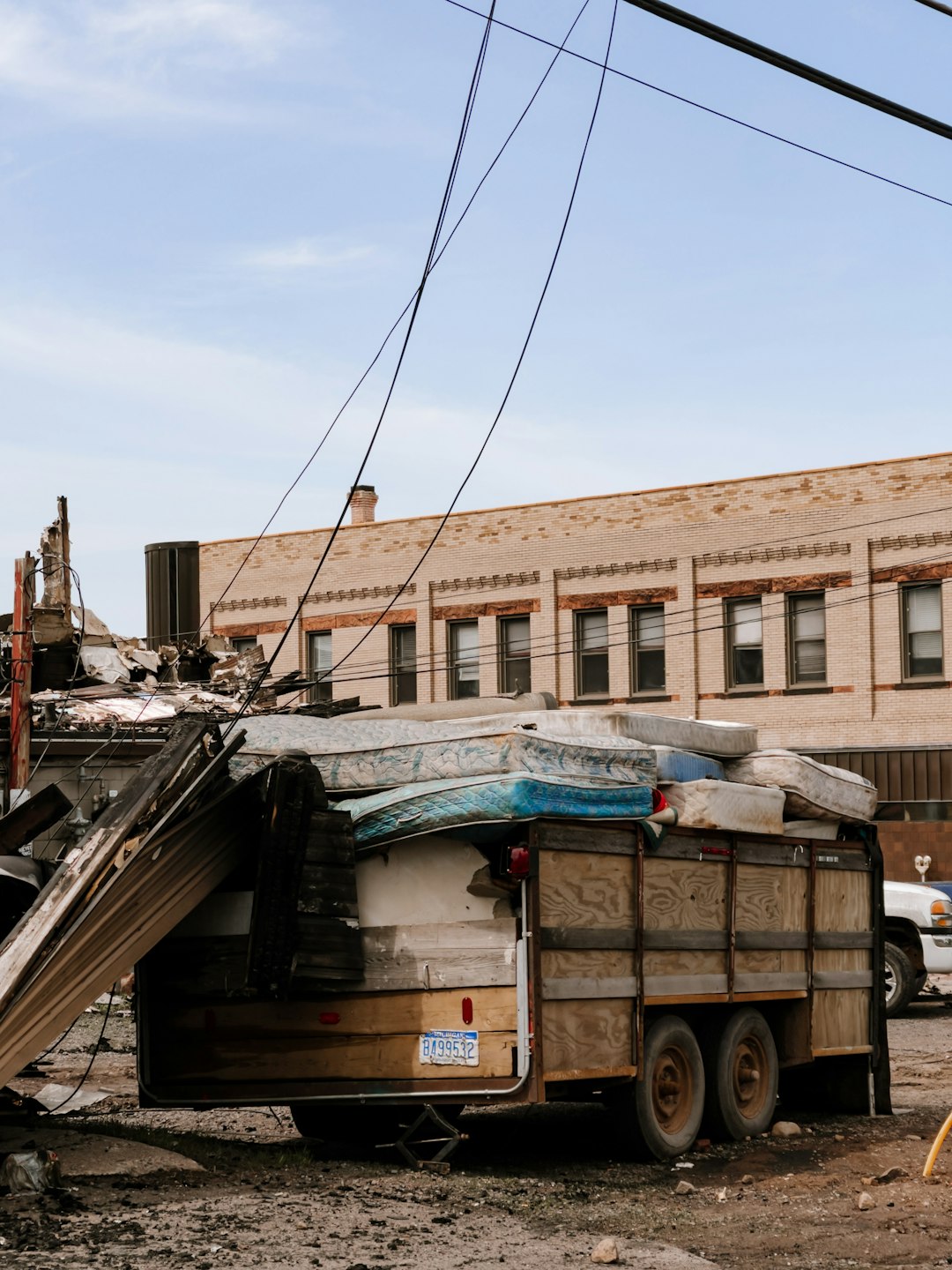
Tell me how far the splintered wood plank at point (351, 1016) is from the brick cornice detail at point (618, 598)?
2462 centimetres

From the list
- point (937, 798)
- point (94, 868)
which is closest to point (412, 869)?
point (94, 868)

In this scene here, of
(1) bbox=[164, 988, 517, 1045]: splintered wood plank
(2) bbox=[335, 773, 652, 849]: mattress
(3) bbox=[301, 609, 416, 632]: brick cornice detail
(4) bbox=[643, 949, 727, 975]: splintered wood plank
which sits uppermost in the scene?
(3) bbox=[301, 609, 416, 632]: brick cornice detail

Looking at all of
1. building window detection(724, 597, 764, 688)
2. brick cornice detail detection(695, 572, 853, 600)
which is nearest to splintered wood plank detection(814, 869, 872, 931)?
brick cornice detail detection(695, 572, 853, 600)

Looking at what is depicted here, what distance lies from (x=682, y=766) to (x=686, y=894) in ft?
2.47

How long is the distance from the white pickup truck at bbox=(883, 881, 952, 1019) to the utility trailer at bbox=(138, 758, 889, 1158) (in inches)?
321

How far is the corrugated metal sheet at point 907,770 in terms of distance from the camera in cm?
3086

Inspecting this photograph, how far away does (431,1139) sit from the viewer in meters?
9.23

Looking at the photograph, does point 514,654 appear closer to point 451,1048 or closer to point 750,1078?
point 750,1078

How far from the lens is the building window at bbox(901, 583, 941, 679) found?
31.2 m

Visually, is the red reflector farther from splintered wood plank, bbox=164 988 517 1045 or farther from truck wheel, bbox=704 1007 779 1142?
truck wheel, bbox=704 1007 779 1142

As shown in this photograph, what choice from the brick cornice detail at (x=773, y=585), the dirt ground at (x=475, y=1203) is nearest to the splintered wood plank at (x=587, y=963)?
the dirt ground at (x=475, y=1203)

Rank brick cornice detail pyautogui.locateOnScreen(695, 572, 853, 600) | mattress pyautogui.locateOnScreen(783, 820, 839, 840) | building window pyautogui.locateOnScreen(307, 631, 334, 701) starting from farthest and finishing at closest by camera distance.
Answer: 1. building window pyautogui.locateOnScreen(307, 631, 334, 701)
2. brick cornice detail pyautogui.locateOnScreen(695, 572, 853, 600)
3. mattress pyautogui.locateOnScreen(783, 820, 839, 840)

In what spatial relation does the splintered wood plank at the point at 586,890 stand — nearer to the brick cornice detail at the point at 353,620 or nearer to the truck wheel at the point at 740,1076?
the truck wheel at the point at 740,1076

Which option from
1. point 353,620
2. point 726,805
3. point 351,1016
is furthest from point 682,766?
point 353,620
